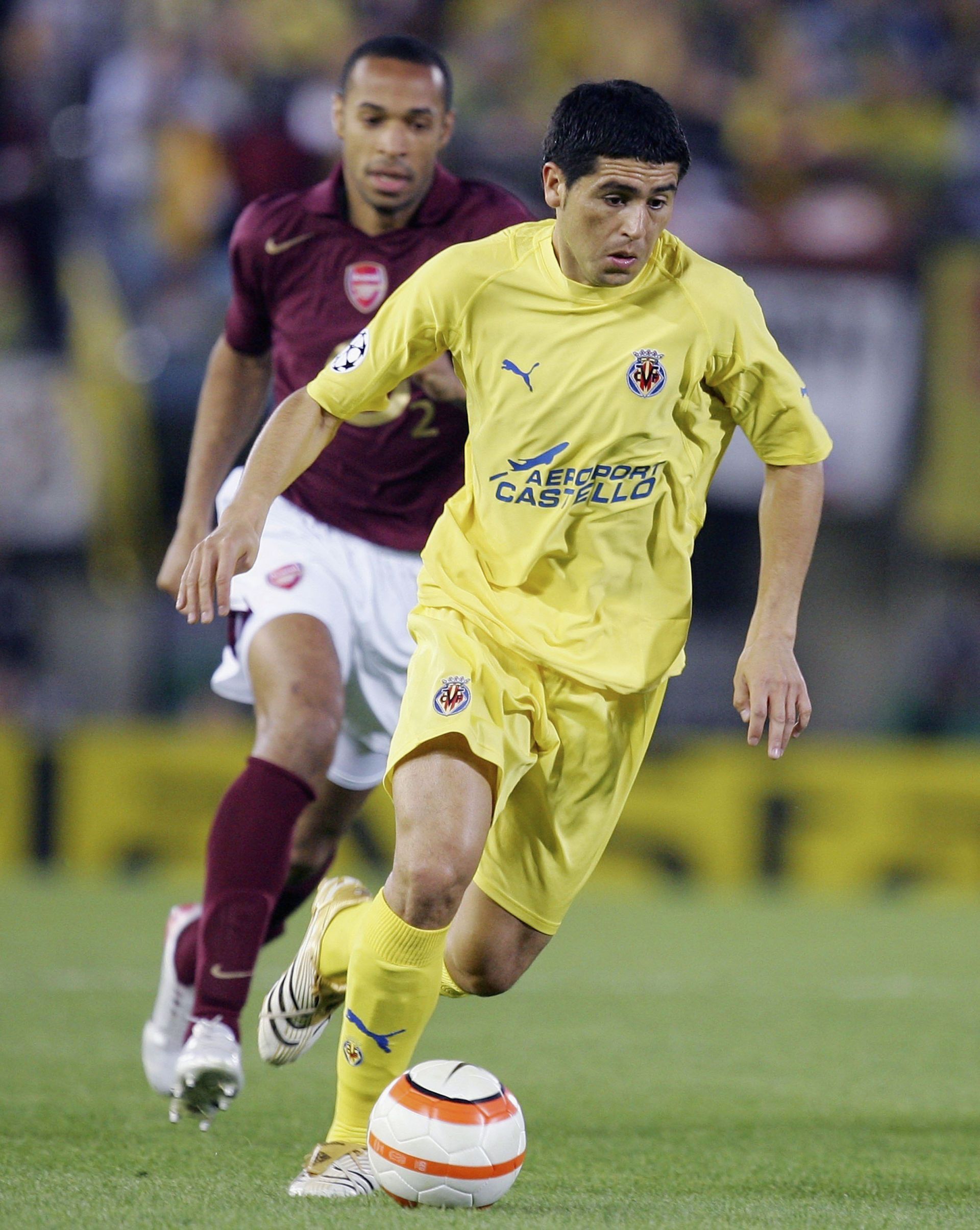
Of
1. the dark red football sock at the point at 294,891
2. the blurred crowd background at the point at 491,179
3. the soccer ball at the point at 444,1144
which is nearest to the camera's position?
the soccer ball at the point at 444,1144

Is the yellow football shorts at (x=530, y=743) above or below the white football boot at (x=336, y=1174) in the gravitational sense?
above

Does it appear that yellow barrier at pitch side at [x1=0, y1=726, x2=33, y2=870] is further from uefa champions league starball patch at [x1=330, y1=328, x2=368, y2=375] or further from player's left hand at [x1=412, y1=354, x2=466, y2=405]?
uefa champions league starball patch at [x1=330, y1=328, x2=368, y2=375]

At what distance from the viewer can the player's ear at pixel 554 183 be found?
3381mm

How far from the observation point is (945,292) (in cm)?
1248

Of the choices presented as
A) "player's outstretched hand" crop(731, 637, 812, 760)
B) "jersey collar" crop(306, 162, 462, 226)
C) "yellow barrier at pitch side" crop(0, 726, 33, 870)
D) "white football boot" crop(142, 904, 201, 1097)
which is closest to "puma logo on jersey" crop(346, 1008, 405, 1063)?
"player's outstretched hand" crop(731, 637, 812, 760)

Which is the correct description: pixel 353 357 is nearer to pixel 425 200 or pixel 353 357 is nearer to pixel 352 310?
pixel 352 310

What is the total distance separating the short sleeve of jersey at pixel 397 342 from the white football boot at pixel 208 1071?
134cm

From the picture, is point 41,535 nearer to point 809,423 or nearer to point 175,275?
point 175,275

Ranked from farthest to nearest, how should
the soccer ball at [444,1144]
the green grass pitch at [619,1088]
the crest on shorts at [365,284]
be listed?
the crest on shorts at [365,284] < the green grass pitch at [619,1088] < the soccer ball at [444,1144]

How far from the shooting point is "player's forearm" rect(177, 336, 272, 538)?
4.50 m

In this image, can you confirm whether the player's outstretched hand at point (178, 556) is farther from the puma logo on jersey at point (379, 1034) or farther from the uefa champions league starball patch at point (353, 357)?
the puma logo on jersey at point (379, 1034)

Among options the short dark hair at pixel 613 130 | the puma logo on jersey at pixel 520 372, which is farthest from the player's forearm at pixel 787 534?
the short dark hair at pixel 613 130

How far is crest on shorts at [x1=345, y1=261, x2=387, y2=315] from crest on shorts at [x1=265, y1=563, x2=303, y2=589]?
67 cm

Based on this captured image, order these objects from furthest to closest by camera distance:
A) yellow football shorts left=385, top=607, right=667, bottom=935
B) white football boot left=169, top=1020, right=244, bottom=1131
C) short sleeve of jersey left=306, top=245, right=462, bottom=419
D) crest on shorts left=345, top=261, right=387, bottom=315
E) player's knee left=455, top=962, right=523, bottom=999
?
1. crest on shorts left=345, top=261, right=387, bottom=315
2. player's knee left=455, top=962, right=523, bottom=999
3. white football boot left=169, top=1020, right=244, bottom=1131
4. short sleeve of jersey left=306, top=245, right=462, bottom=419
5. yellow football shorts left=385, top=607, right=667, bottom=935
